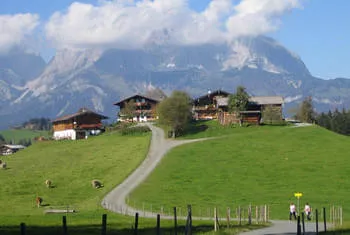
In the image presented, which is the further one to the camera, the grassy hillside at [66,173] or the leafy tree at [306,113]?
the leafy tree at [306,113]

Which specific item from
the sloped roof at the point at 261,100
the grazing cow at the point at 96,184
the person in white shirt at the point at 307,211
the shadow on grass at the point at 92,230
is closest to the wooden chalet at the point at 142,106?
the sloped roof at the point at 261,100

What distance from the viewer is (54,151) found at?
4557 inches

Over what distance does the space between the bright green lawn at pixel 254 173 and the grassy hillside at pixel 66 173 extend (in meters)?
5.87

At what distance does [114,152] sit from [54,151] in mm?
16353

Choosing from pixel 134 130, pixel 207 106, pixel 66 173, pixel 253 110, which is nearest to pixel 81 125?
pixel 134 130

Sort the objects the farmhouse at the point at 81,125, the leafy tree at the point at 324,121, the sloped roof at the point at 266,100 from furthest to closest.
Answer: the leafy tree at the point at 324,121, the farmhouse at the point at 81,125, the sloped roof at the point at 266,100

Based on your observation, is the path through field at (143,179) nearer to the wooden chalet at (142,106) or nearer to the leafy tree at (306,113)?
the leafy tree at (306,113)

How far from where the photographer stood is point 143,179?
75.1 metres

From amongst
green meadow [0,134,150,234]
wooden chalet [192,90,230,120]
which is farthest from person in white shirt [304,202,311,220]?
wooden chalet [192,90,230,120]

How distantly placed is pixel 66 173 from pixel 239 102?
52.6 metres

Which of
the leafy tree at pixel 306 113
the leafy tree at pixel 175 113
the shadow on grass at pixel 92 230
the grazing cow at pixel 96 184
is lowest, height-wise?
the shadow on grass at pixel 92 230

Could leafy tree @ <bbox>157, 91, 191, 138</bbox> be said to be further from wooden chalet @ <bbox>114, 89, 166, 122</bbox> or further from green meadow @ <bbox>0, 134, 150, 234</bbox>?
wooden chalet @ <bbox>114, 89, 166, 122</bbox>

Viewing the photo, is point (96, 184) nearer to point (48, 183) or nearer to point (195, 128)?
point (48, 183)

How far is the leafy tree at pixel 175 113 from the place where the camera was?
391 ft
